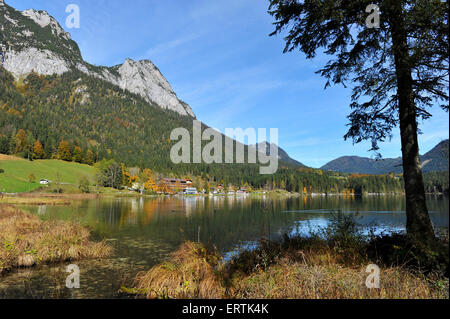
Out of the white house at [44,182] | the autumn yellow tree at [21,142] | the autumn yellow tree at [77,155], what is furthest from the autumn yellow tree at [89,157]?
the white house at [44,182]

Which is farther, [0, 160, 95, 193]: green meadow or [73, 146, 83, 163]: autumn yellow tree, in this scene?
[73, 146, 83, 163]: autumn yellow tree

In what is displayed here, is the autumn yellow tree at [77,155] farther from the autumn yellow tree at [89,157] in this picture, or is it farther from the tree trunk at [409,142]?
the tree trunk at [409,142]

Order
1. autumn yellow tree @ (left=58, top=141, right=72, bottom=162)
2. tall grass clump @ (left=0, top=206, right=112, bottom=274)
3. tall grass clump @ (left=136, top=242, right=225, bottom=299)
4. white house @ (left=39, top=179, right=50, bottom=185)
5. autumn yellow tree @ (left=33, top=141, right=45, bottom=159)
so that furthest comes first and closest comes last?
autumn yellow tree @ (left=58, top=141, right=72, bottom=162)
autumn yellow tree @ (left=33, top=141, right=45, bottom=159)
white house @ (left=39, top=179, right=50, bottom=185)
tall grass clump @ (left=0, top=206, right=112, bottom=274)
tall grass clump @ (left=136, top=242, right=225, bottom=299)

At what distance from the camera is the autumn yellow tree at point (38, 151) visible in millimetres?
121312

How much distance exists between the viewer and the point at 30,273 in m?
11.3

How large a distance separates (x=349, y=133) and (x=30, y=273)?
1495cm

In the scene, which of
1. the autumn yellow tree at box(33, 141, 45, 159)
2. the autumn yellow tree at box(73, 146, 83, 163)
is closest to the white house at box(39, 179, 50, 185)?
the autumn yellow tree at box(33, 141, 45, 159)

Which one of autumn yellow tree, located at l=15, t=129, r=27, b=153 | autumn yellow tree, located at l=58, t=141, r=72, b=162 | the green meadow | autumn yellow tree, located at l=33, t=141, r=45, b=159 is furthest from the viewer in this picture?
autumn yellow tree, located at l=58, t=141, r=72, b=162

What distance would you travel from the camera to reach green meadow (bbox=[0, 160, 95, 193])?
75.6 metres

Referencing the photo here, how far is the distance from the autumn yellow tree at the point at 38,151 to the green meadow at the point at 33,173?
270 inches

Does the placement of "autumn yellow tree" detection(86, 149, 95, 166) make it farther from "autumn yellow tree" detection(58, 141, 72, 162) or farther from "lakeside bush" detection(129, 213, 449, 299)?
"lakeside bush" detection(129, 213, 449, 299)

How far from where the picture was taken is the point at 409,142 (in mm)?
8742

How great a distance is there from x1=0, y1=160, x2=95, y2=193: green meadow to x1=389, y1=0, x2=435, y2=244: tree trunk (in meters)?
85.2
